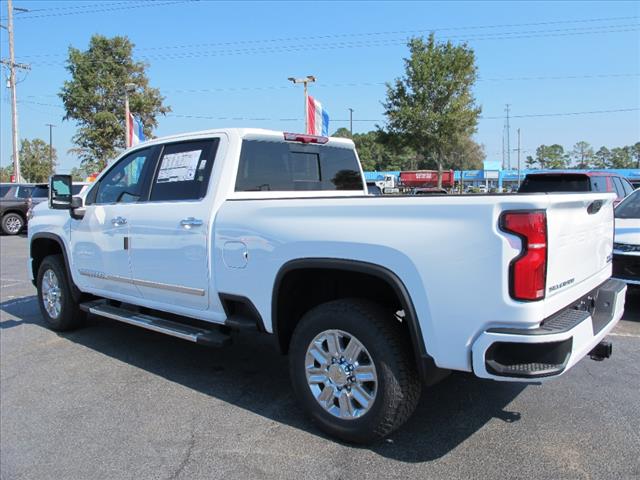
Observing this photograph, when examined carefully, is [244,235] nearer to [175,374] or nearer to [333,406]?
[333,406]

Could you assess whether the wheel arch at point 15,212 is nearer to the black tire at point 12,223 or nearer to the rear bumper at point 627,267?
the black tire at point 12,223

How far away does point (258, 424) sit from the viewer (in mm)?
3553

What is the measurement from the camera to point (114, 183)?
5.09 metres

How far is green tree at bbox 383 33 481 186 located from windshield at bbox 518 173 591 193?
23215mm

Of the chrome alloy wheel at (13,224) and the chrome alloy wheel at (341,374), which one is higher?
the chrome alloy wheel at (13,224)

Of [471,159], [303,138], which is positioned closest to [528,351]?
[303,138]

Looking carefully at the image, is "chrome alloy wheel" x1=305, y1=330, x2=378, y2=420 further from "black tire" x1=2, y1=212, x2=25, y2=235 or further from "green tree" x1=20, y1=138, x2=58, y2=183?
"green tree" x1=20, y1=138, x2=58, y2=183

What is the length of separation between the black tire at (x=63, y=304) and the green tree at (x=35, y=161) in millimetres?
70364

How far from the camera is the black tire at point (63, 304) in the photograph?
570 cm

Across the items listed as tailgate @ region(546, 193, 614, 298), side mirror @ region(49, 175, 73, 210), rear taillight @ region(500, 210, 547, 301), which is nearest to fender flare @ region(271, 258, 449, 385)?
rear taillight @ region(500, 210, 547, 301)

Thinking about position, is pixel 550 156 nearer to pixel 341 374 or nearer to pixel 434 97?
pixel 434 97

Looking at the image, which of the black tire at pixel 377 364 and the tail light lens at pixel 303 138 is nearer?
the black tire at pixel 377 364

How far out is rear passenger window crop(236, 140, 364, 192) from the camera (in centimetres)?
419

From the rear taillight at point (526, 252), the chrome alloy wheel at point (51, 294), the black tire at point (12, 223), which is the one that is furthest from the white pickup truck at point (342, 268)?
the black tire at point (12, 223)
